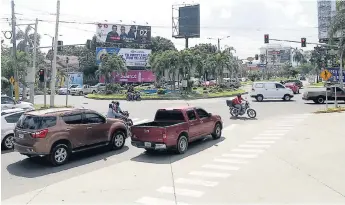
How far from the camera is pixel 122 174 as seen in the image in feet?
29.0

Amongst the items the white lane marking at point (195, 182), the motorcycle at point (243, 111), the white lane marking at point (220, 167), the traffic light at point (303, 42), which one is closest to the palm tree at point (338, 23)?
the traffic light at point (303, 42)

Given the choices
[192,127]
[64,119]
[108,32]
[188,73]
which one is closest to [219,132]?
[192,127]

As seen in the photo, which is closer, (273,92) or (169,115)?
(169,115)

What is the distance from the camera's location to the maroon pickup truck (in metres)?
10.6

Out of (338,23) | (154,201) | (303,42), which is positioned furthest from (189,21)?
(154,201)

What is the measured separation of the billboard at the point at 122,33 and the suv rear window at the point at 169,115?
188 ft

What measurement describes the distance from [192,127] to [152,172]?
323 centimetres

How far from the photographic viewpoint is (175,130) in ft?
35.7

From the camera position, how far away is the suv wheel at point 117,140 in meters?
11.9

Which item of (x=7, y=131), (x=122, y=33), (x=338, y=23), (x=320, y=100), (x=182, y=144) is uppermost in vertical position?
(x=122, y=33)

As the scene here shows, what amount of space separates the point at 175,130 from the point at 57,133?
3657mm

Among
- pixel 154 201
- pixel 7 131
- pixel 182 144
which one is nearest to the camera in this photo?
pixel 154 201

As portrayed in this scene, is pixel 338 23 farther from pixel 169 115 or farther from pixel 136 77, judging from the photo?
pixel 136 77

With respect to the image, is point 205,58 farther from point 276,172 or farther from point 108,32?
point 276,172
